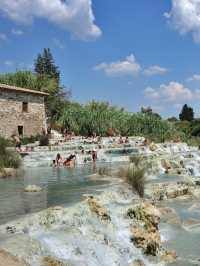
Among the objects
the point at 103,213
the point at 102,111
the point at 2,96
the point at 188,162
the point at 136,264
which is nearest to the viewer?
the point at 136,264

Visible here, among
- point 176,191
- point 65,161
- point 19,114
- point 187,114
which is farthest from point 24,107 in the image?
point 187,114

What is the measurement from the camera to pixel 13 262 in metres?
6.49

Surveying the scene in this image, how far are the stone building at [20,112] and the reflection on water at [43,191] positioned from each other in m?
12.1

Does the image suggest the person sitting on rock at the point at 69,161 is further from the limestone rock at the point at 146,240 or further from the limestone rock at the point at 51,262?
the limestone rock at the point at 51,262

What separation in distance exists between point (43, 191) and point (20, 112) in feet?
63.0

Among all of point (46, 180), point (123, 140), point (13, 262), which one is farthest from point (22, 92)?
point (13, 262)

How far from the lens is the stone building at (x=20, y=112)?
30734 millimetres

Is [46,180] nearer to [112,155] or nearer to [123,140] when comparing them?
[112,155]

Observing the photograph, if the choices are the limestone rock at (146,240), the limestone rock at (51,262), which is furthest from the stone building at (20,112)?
the limestone rock at (51,262)

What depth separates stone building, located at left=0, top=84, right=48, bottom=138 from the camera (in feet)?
101

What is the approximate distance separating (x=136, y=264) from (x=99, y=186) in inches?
262

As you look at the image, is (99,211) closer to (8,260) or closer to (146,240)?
(146,240)

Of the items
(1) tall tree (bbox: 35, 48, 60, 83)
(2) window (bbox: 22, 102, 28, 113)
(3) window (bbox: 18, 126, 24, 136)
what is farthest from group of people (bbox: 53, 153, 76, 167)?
(1) tall tree (bbox: 35, 48, 60, 83)

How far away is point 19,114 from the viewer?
3219 centimetres
